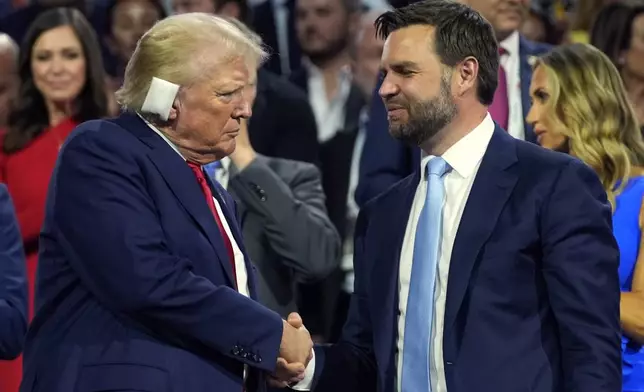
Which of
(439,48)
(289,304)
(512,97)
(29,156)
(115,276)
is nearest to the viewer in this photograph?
(115,276)

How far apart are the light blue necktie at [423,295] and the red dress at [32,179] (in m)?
1.97

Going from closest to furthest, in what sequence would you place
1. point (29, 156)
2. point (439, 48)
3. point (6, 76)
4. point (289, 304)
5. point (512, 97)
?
point (439, 48) < point (289, 304) < point (512, 97) < point (29, 156) < point (6, 76)

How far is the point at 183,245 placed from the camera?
3074 mm

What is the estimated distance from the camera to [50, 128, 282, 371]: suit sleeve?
9.81 feet

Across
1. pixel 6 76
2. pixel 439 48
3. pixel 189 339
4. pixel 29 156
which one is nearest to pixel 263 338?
pixel 189 339

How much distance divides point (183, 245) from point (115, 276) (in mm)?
177

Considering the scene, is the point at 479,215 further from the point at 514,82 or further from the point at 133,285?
the point at 514,82

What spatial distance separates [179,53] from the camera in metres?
3.17

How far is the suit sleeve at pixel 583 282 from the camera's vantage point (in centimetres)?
303

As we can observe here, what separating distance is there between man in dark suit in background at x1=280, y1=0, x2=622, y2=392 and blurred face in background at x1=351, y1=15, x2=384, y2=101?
9.76 feet

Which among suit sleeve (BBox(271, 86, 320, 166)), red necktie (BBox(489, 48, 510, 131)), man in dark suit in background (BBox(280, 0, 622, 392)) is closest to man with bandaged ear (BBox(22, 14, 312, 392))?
man in dark suit in background (BBox(280, 0, 622, 392))

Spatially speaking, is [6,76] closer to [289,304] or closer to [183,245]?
[289,304]

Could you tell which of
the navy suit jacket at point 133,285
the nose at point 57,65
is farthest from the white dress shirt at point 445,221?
the nose at point 57,65

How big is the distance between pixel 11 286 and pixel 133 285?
889 mm
